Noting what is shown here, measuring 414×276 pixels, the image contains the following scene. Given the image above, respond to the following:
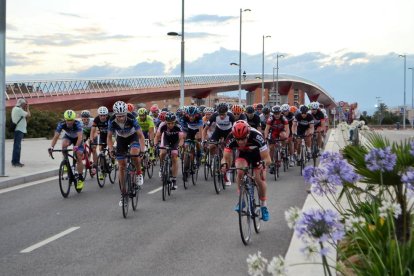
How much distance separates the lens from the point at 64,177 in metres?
12.8

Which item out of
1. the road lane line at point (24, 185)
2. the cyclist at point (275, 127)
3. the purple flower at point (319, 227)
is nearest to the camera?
the purple flower at point (319, 227)

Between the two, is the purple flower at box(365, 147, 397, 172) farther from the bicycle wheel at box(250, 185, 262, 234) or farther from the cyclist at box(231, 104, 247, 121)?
the cyclist at box(231, 104, 247, 121)

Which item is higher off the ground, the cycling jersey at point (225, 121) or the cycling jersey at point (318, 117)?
the cycling jersey at point (318, 117)

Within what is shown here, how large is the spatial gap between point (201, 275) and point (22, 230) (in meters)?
3.90

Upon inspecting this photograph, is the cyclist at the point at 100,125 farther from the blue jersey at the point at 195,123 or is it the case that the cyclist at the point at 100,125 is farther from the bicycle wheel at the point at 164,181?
the bicycle wheel at the point at 164,181

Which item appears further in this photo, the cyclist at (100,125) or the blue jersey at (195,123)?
the blue jersey at (195,123)

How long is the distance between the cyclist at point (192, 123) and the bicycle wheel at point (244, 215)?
731cm

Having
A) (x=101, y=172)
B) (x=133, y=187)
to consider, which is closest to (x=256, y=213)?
(x=133, y=187)

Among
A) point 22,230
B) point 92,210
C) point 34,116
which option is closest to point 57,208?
point 92,210

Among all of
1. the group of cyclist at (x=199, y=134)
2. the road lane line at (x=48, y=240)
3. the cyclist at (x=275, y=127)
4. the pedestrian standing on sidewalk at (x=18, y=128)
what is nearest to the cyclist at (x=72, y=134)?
the group of cyclist at (x=199, y=134)

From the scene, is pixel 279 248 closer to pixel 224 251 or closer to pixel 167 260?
pixel 224 251

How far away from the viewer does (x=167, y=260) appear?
7023 mm

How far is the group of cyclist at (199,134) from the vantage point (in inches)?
341

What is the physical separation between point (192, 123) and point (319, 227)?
1229cm
